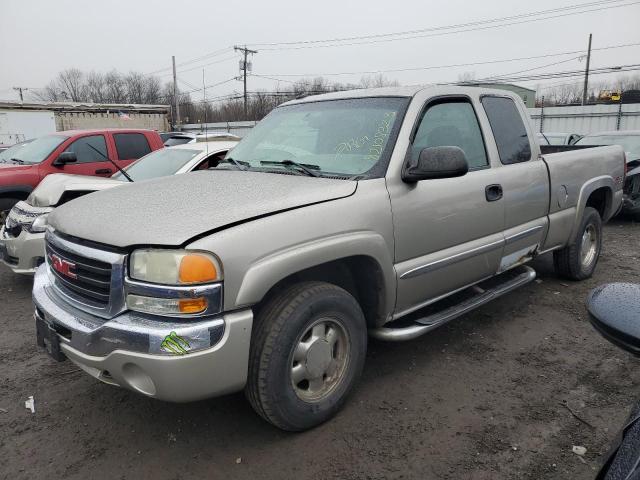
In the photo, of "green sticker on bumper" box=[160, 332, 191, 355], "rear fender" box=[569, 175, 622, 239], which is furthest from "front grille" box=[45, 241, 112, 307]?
"rear fender" box=[569, 175, 622, 239]

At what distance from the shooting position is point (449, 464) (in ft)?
8.29

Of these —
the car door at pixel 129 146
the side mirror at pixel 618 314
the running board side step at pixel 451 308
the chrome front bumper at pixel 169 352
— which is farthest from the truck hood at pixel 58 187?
the side mirror at pixel 618 314

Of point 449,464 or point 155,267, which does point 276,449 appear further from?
point 155,267

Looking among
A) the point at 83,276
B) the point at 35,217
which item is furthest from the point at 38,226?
the point at 83,276

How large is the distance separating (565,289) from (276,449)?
3.82 metres

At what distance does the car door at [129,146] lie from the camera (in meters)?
8.16

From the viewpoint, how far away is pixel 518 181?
3984 millimetres

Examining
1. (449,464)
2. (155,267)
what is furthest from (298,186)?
(449,464)

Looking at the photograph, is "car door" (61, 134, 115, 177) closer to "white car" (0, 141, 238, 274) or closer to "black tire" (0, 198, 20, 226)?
"black tire" (0, 198, 20, 226)

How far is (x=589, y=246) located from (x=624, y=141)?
213 inches

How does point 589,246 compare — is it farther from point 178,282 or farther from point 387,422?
point 178,282

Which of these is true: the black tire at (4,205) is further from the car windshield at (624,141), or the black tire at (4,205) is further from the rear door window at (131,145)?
the car windshield at (624,141)

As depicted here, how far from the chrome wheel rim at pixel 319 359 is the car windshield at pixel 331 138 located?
3.18 feet

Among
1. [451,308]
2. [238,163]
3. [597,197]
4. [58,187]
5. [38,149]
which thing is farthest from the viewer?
[38,149]
